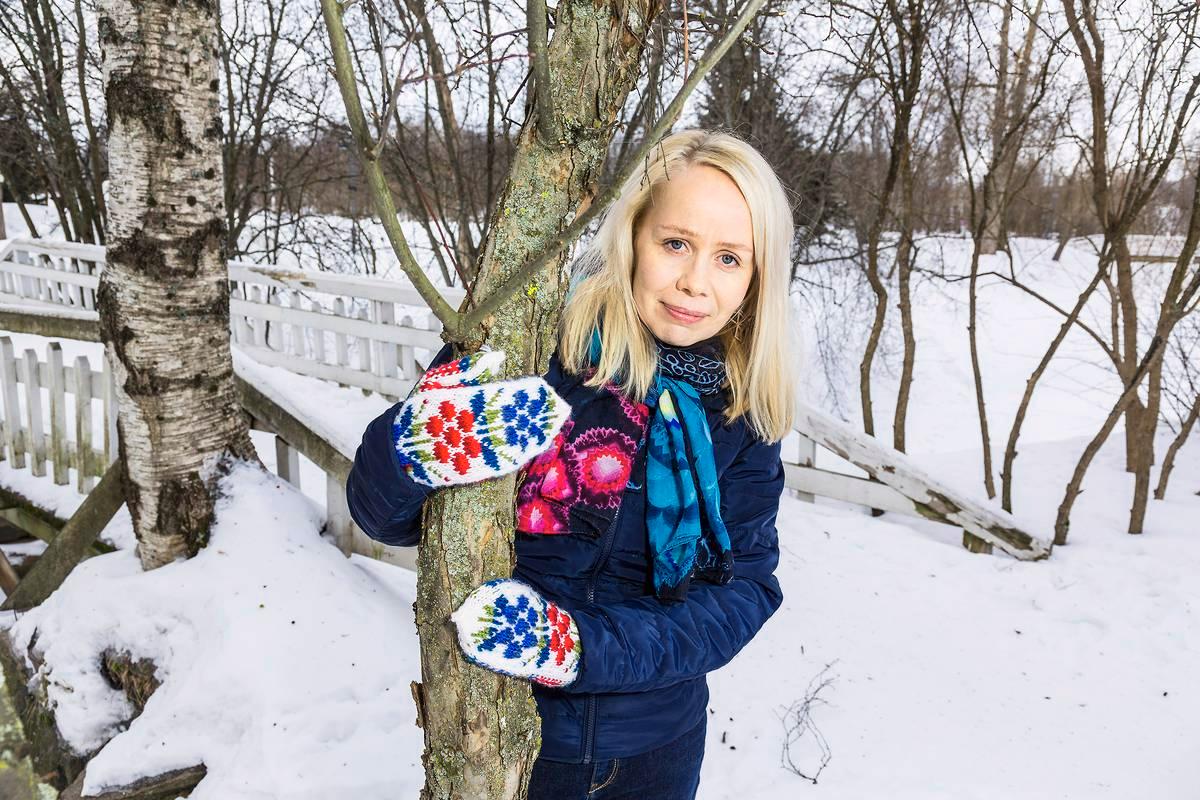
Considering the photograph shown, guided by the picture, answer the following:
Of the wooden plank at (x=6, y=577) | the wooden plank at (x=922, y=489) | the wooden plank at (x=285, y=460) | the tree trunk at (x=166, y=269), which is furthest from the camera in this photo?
the wooden plank at (x=922, y=489)

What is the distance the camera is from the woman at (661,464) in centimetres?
131

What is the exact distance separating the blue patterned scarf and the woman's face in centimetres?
8

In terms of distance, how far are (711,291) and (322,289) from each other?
5813 millimetres

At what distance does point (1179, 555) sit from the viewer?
12.9 ft

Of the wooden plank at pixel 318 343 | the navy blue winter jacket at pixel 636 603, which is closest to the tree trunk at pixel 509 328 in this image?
the navy blue winter jacket at pixel 636 603

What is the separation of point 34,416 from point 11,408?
28 cm

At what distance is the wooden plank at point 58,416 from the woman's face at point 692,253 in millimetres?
3941

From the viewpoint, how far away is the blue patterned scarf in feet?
4.35

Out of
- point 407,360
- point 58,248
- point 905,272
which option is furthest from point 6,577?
point 58,248

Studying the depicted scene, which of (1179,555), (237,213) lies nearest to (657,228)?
(1179,555)

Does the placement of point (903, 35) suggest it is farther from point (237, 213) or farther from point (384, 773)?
point (237, 213)

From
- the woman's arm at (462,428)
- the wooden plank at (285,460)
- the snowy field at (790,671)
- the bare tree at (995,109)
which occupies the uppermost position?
the bare tree at (995,109)

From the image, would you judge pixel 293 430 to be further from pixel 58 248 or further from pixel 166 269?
pixel 58 248

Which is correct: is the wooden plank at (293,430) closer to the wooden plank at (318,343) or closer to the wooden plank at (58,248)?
the wooden plank at (318,343)
